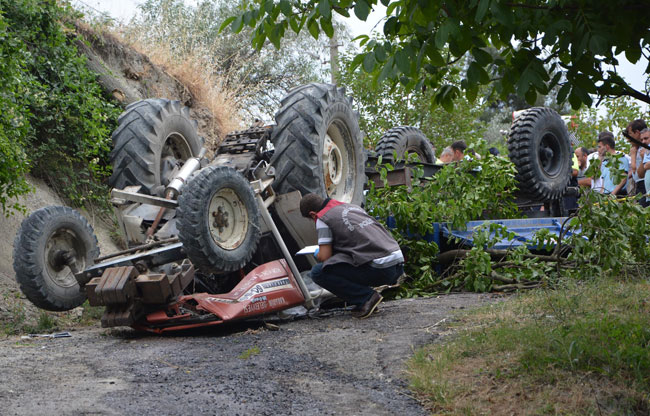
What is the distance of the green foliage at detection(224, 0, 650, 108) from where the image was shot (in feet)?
10.7

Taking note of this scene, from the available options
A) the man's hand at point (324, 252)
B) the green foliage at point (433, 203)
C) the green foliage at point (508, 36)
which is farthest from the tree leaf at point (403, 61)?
the green foliage at point (433, 203)

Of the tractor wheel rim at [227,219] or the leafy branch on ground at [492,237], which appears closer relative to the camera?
the tractor wheel rim at [227,219]

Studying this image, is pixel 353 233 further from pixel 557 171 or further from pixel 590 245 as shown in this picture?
pixel 557 171

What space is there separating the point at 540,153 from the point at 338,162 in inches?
142

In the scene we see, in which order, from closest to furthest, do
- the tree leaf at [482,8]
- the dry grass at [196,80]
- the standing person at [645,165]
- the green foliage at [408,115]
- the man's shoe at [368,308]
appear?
the tree leaf at [482,8], the man's shoe at [368,308], the standing person at [645,165], the dry grass at [196,80], the green foliage at [408,115]

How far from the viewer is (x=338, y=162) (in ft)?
23.6

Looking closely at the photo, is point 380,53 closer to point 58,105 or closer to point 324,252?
point 324,252

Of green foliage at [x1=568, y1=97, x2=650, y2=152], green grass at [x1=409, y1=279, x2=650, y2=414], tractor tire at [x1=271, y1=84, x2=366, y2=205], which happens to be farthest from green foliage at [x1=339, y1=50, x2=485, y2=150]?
green grass at [x1=409, y1=279, x2=650, y2=414]

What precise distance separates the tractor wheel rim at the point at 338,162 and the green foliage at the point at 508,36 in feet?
9.83

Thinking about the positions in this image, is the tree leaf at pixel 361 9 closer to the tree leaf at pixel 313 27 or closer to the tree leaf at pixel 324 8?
the tree leaf at pixel 324 8

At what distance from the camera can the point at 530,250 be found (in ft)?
24.6

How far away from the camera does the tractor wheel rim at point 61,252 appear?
5527 millimetres

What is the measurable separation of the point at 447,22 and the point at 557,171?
22.5 feet

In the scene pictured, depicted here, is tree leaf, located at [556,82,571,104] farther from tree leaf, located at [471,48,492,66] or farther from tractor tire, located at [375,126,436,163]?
tractor tire, located at [375,126,436,163]
